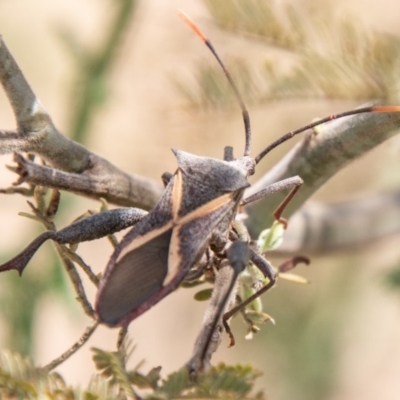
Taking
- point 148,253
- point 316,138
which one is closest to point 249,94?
point 316,138

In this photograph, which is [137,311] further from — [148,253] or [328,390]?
[328,390]

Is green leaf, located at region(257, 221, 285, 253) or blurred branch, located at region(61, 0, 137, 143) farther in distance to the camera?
blurred branch, located at region(61, 0, 137, 143)

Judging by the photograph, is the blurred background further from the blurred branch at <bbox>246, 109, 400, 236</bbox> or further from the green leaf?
the green leaf

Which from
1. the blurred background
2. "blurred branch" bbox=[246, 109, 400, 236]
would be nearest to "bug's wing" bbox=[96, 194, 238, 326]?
"blurred branch" bbox=[246, 109, 400, 236]

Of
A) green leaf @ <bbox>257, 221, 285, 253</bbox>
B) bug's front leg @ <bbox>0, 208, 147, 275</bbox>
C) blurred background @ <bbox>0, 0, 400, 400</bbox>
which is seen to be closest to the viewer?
bug's front leg @ <bbox>0, 208, 147, 275</bbox>

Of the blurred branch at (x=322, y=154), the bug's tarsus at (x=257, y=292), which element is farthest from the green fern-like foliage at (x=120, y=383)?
the blurred branch at (x=322, y=154)

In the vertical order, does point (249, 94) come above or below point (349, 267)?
above
